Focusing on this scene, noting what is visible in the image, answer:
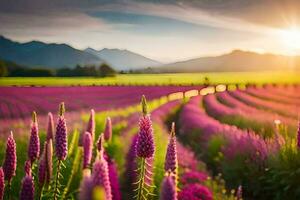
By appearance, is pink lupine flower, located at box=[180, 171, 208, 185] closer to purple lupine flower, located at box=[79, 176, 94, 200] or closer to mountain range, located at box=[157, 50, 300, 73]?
purple lupine flower, located at box=[79, 176, 94, 200]

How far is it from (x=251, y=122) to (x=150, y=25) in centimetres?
292

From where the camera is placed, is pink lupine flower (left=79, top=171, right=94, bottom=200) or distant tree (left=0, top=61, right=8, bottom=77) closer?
pink lupine flower (left=79, top=171, right=94, bottom=200)

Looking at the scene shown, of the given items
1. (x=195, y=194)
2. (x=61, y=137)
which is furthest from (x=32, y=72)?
(x=61, y=137)

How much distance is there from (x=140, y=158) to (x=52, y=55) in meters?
8.48

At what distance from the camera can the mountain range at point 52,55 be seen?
903 centimetres

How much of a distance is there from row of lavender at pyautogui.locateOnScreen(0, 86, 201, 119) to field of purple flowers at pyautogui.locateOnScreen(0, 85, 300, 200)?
3 cm

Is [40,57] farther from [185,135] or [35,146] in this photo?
[35,146]

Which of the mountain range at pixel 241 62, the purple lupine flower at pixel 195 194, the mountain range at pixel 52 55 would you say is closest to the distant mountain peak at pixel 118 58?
the mountain range at pixel 52 55

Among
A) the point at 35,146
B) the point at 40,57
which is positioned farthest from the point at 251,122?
the point at 35,146

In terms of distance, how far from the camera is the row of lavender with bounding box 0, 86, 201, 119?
27.3 ft

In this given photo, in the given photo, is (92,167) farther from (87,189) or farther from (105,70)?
(105,70)

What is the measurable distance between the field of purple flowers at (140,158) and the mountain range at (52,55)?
54cm

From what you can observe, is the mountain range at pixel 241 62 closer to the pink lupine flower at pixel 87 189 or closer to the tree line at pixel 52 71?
the tree line at pixel 52 71

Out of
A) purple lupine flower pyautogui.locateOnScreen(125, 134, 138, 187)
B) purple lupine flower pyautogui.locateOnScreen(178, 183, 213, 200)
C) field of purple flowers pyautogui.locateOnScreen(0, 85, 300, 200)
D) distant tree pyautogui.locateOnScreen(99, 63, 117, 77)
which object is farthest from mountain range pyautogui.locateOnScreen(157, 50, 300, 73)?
purple lupine flower pyautogui.locateOnScreen(178, 183, 213, 200)
